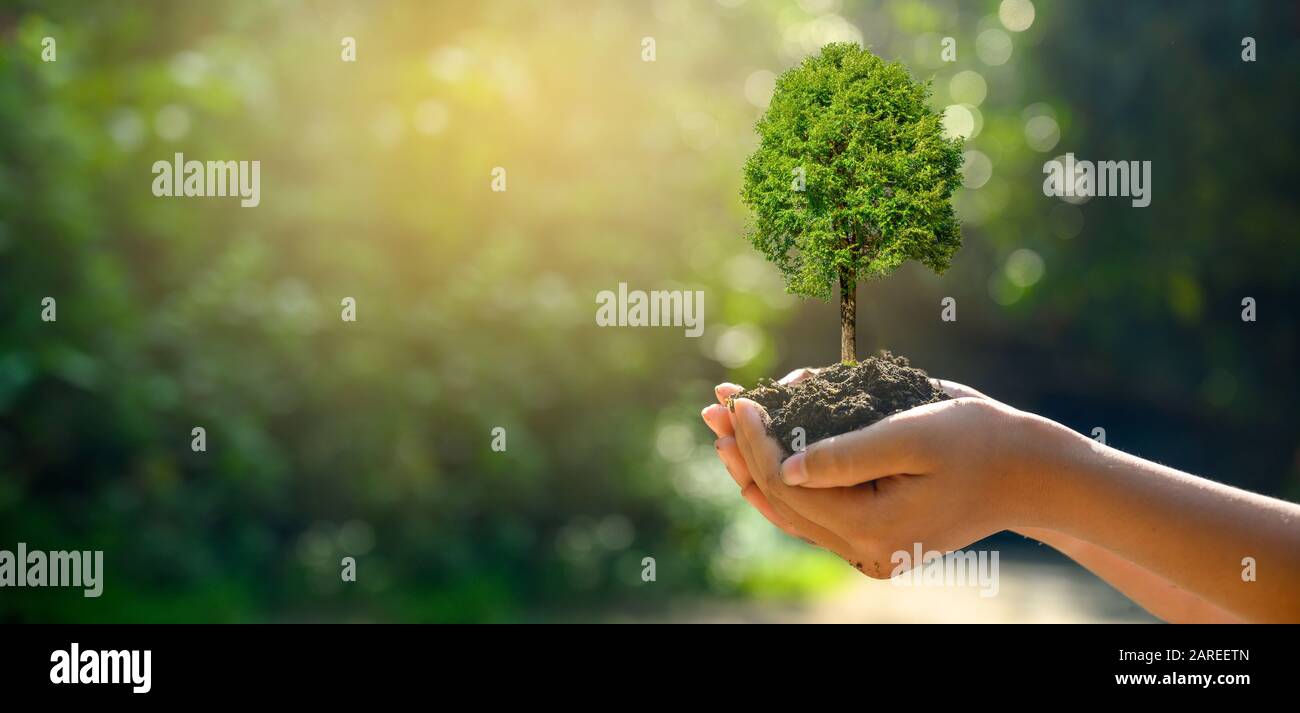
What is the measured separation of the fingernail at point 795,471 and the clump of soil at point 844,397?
0.39ft

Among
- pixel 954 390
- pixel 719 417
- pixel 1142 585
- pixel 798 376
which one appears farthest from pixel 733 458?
pixel 1142 585

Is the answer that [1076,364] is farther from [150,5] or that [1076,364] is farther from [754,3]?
[150,5]

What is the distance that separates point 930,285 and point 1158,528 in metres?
8.97

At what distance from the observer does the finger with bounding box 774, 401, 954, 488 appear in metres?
2.71

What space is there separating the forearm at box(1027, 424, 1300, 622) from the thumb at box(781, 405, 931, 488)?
36 centimetres

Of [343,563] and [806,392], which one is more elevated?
[806,392]

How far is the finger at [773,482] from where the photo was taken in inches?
114

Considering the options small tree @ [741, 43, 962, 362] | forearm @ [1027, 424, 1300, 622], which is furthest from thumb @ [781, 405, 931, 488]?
small tree @ [741, 43, 962, 362]

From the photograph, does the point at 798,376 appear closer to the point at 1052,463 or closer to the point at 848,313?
the point at 848,313

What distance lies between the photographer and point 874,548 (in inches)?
113

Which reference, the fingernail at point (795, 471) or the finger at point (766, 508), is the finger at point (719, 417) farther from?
the fingernail at point (795, 471)

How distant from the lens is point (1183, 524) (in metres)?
2.61

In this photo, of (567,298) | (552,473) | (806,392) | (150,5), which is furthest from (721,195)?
(806,392)

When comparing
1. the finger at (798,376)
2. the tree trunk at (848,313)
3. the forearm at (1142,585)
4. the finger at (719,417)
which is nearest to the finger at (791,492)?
the finger at (719,417)
